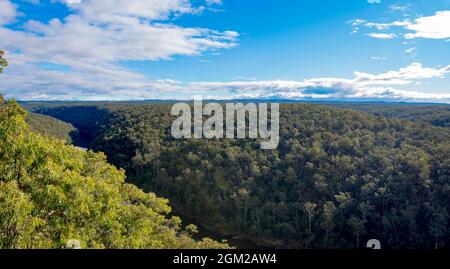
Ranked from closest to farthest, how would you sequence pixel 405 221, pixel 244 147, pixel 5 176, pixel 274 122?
pixel 5 176 → pixel 405 221 → pixel 244 147 → pixel 274 122

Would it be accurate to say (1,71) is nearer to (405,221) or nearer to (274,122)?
(405,221)

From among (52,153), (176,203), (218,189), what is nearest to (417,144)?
(218,189)

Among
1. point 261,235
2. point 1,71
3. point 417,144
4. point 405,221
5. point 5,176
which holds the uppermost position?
point 1,71

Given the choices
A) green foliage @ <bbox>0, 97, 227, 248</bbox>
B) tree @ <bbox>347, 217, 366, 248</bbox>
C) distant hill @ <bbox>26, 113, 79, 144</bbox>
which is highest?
green foliage @ <bbox>0, 97, 227, 248</bbox>

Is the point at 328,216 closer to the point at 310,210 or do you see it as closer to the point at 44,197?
the point at 310,210

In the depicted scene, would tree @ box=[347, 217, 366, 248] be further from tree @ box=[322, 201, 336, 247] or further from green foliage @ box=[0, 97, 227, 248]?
green foliage @ box=[0, 97, 227, 248]

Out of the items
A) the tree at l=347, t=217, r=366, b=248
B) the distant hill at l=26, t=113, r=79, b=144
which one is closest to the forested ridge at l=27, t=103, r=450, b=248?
the tree at l=347, t=217, r=366, b=248

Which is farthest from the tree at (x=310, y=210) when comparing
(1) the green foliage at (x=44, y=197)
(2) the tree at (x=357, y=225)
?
(1) the green foliage at (x=44, y=197)

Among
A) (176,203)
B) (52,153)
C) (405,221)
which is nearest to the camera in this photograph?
(52,153)

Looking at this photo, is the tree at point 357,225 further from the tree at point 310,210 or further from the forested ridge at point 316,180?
the tree at point 310,210
